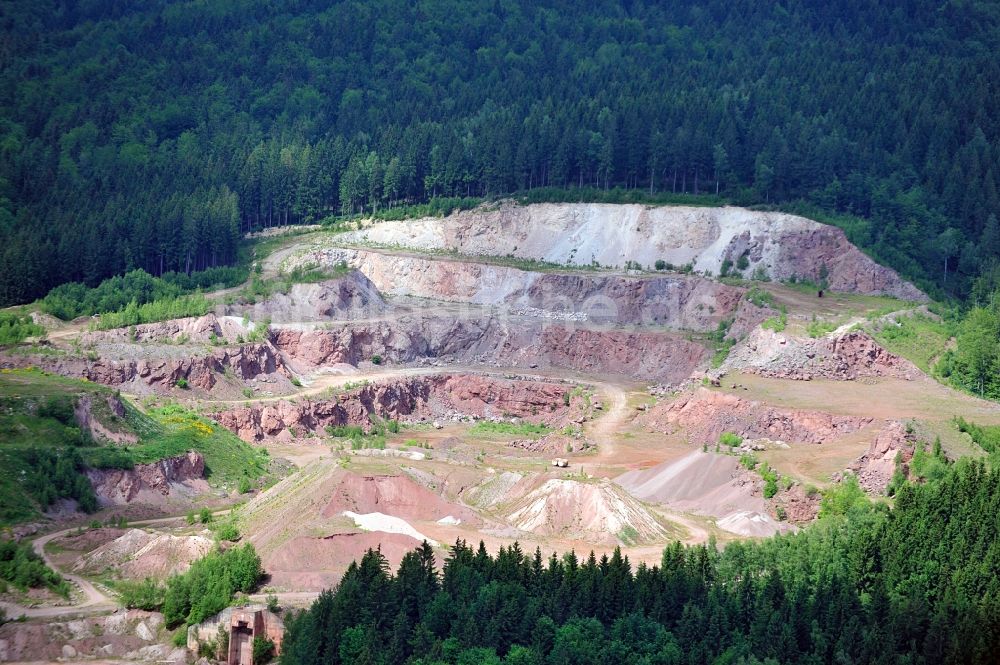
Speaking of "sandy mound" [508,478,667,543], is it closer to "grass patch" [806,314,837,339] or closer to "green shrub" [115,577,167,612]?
"green shrub" [115,577,167,612]

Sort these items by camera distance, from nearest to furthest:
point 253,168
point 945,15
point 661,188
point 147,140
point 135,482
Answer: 1. point 135,482
2. point 661,188
3. point 253,168
4. point 147,140
5. point 945,15

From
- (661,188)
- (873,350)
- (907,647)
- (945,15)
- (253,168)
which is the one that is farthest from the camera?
(945,15)

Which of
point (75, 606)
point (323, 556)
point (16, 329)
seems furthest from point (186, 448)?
point (16, 329)

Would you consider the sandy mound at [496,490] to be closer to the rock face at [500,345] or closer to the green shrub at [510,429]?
the green shrub at [510,429]

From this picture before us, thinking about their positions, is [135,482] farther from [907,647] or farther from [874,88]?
[874,88]

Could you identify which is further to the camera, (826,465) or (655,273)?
(655,273)

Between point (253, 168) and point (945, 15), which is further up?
point (945, 15)

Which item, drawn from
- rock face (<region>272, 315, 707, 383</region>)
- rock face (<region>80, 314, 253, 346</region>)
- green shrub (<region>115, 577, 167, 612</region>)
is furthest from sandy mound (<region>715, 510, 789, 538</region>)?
rock face (<region>80, 314, 253, 346</region>)

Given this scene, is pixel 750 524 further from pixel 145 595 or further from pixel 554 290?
pixel 554 290

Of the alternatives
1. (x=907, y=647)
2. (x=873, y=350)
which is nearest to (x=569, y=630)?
(x=907, y=647)
